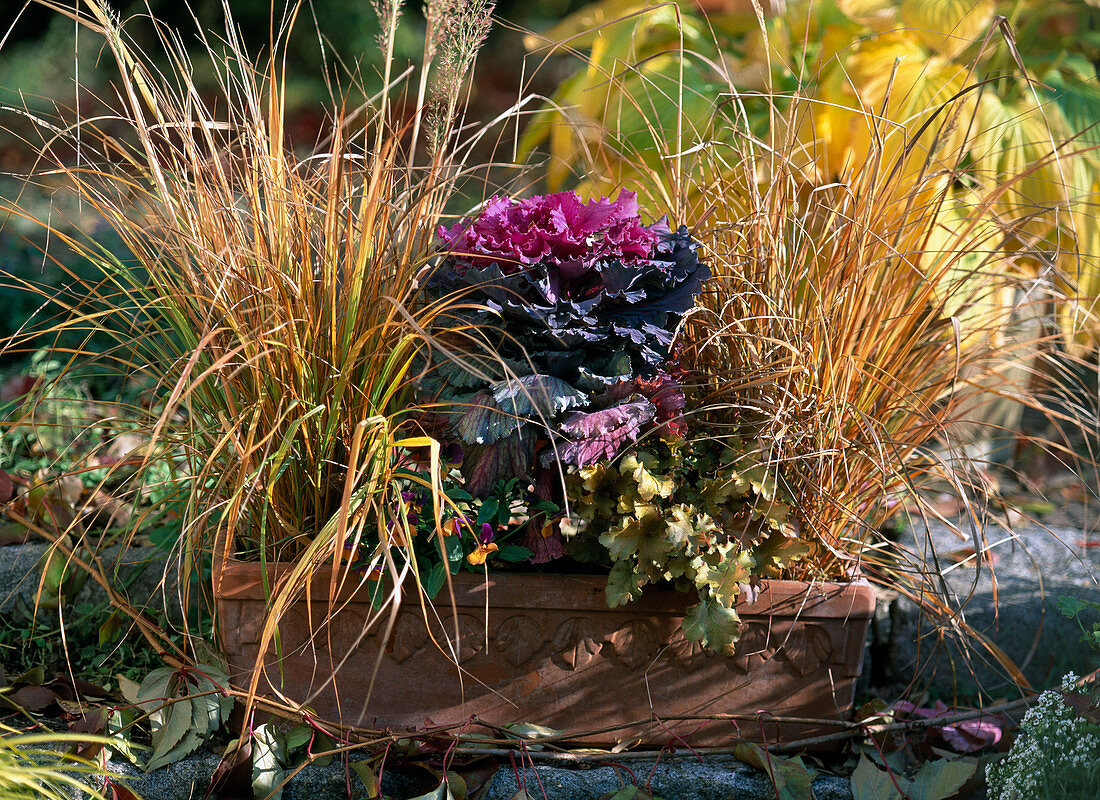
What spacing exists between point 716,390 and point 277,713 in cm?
77

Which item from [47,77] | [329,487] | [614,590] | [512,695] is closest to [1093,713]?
[614,590]

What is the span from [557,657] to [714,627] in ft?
0.77

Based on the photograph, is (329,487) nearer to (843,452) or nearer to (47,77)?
(843,452)

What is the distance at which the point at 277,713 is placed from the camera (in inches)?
46.5

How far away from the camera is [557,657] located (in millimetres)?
1259

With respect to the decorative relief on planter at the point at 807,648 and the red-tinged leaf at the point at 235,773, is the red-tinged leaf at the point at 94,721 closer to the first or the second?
the red-tinged leaf at the point at 235,773

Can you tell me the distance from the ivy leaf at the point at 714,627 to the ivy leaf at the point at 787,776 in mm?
177

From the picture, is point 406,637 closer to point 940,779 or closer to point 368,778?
point 368,778

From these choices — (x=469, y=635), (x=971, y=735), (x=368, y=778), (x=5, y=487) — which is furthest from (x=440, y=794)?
(x=5, y=487)

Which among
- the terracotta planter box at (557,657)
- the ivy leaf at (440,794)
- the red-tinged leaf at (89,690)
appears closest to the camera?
the ivy leaf at (440,794)

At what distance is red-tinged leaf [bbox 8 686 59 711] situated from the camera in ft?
4.25

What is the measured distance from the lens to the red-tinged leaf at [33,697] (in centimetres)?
130

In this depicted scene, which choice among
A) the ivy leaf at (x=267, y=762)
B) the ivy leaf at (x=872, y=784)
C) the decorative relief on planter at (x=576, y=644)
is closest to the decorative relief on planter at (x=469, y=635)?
the decorative relief on planter at (x=576, y=644)

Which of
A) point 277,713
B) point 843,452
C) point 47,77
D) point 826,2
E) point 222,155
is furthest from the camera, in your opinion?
point 47,77
